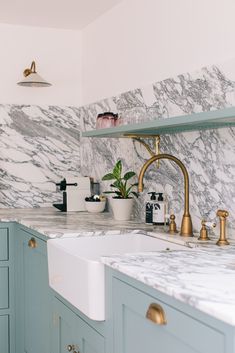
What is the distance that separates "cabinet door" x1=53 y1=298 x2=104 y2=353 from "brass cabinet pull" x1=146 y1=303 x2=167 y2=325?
0.47 m

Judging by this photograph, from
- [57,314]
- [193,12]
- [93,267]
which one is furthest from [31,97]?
[93,267]

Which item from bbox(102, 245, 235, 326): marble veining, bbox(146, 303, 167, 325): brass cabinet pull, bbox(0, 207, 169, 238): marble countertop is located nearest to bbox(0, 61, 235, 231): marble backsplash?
bbox(0, 207, 169, 238): marble countertop

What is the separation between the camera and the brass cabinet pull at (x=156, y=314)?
4.68 ft

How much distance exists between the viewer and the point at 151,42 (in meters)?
3.01

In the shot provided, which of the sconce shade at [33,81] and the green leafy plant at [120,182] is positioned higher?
the sconce shade at [33,81]

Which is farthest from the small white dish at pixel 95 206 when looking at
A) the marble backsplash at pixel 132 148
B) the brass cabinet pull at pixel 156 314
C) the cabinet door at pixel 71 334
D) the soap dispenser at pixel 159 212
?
the brass cabinet pull at pixel 156 314

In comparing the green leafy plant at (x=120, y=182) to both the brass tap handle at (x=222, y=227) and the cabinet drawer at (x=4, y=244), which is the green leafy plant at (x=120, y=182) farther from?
the brass tap handle at (x=222, y=227)

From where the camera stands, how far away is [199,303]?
4.04ft

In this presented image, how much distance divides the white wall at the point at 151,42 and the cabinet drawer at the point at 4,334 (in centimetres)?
165

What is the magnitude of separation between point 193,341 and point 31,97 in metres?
3.01

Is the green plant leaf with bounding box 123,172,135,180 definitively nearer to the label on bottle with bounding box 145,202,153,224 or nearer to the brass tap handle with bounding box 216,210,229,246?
the label on bottle with bounding box 145,202,153,224

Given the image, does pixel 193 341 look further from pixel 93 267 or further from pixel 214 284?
pixel 93 267

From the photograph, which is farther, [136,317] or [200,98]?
[200,98]

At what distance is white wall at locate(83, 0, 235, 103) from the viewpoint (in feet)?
7.88
